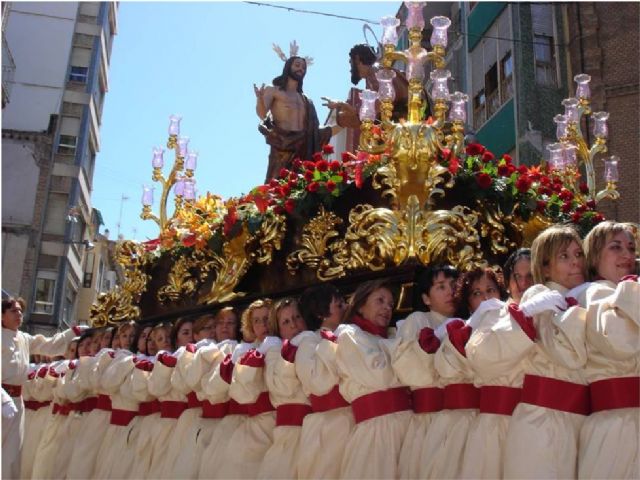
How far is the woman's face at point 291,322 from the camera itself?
5.71m

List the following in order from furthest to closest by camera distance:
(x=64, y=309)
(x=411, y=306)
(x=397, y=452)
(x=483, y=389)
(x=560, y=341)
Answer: (x=64, y=309) < (x=411, y=306) < (x=397, y=452) < (x=483, y=389) < (x=560, y=341)

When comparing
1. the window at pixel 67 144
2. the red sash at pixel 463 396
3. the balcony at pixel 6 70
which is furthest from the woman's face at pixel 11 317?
the window at pixel 67 144

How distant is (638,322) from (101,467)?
583cm

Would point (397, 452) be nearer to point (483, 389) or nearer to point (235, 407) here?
point (483, 389)

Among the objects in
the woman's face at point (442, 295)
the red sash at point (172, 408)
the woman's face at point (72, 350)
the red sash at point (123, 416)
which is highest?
the woman's face at point (442, 295)

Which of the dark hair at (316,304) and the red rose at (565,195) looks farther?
the red rose at (565,195)

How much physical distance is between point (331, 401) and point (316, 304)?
0.79 metres

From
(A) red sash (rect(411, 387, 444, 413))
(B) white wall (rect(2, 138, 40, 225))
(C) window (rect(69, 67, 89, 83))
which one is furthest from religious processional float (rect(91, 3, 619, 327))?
(C) window (rect(69, 67, 89, 83))

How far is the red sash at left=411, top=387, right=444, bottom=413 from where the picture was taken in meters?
4.46

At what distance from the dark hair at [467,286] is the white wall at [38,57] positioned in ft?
88.4

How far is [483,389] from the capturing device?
4043 mm

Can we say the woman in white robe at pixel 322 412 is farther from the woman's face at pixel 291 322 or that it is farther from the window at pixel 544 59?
the window at pixel 544 59

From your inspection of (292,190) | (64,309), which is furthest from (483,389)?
(64,309)

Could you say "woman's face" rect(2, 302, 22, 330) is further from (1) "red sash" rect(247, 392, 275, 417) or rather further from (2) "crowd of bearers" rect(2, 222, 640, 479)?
(1) "red sash" rect(247, 392, 275, 417)
